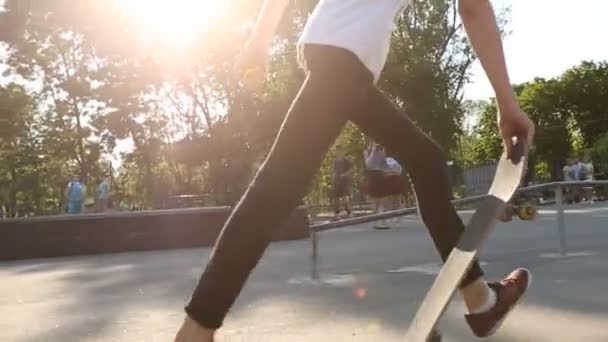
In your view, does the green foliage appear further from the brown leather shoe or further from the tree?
the tree

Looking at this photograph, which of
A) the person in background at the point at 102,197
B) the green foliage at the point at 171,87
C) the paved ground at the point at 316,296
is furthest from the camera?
the green foliage at the point at 171,87

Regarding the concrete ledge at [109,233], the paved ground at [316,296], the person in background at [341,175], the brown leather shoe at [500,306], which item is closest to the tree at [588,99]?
the person in background at [341,175]

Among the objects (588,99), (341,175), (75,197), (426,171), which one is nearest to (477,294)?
(426,171)

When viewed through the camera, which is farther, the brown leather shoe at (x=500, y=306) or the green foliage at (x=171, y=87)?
the green foliage at (x=171, y=87)

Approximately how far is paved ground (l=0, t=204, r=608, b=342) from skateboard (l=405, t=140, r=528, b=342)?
117cm

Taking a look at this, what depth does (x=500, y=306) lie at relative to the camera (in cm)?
250

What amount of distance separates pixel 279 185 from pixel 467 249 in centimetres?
55

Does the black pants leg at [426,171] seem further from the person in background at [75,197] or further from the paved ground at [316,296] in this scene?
the person in background at [75,197]

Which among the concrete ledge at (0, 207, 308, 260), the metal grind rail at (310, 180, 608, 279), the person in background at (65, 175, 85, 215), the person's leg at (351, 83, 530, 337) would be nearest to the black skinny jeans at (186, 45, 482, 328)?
→ the person's leg at (351, 83, 530, 337)

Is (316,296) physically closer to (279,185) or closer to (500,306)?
(500,306)

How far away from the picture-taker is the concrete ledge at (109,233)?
1170 centimetres

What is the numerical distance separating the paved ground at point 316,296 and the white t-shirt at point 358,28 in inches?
63.7

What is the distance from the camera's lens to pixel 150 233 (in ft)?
38.6

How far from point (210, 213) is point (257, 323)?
7.83 m
